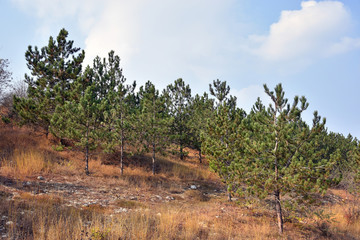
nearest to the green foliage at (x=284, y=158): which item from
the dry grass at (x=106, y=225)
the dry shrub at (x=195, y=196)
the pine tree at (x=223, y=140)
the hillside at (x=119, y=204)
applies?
the hillside at (x=119, y=204)

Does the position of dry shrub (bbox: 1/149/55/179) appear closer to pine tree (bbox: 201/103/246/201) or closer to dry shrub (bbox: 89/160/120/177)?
dry shrub (bbox: 89/160/120/177)

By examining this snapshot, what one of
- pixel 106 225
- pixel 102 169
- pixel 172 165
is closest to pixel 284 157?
pixel 106 225

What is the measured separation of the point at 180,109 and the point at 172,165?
30.1 ft

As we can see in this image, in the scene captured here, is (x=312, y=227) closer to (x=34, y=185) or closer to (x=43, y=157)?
(x=34, y=185)

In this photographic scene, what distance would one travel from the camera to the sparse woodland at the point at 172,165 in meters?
7.25

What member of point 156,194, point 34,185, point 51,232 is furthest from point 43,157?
point 51,232

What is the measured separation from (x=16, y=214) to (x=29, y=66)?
1703 cm

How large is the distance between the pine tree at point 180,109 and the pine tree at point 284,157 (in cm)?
1635

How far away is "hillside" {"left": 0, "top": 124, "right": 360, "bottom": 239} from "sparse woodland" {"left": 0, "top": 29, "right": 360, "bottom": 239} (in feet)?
0.26

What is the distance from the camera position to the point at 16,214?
264 inches

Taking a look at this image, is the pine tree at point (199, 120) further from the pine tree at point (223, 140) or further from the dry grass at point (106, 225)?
the dry grass at point (106, 225)

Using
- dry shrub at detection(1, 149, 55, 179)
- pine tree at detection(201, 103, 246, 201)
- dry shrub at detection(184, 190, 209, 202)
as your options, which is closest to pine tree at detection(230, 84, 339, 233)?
pine tree at detection(201, 103, 246, 201)

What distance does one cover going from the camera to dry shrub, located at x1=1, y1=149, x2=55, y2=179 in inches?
491

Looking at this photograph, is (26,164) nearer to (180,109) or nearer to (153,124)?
(153,124)
